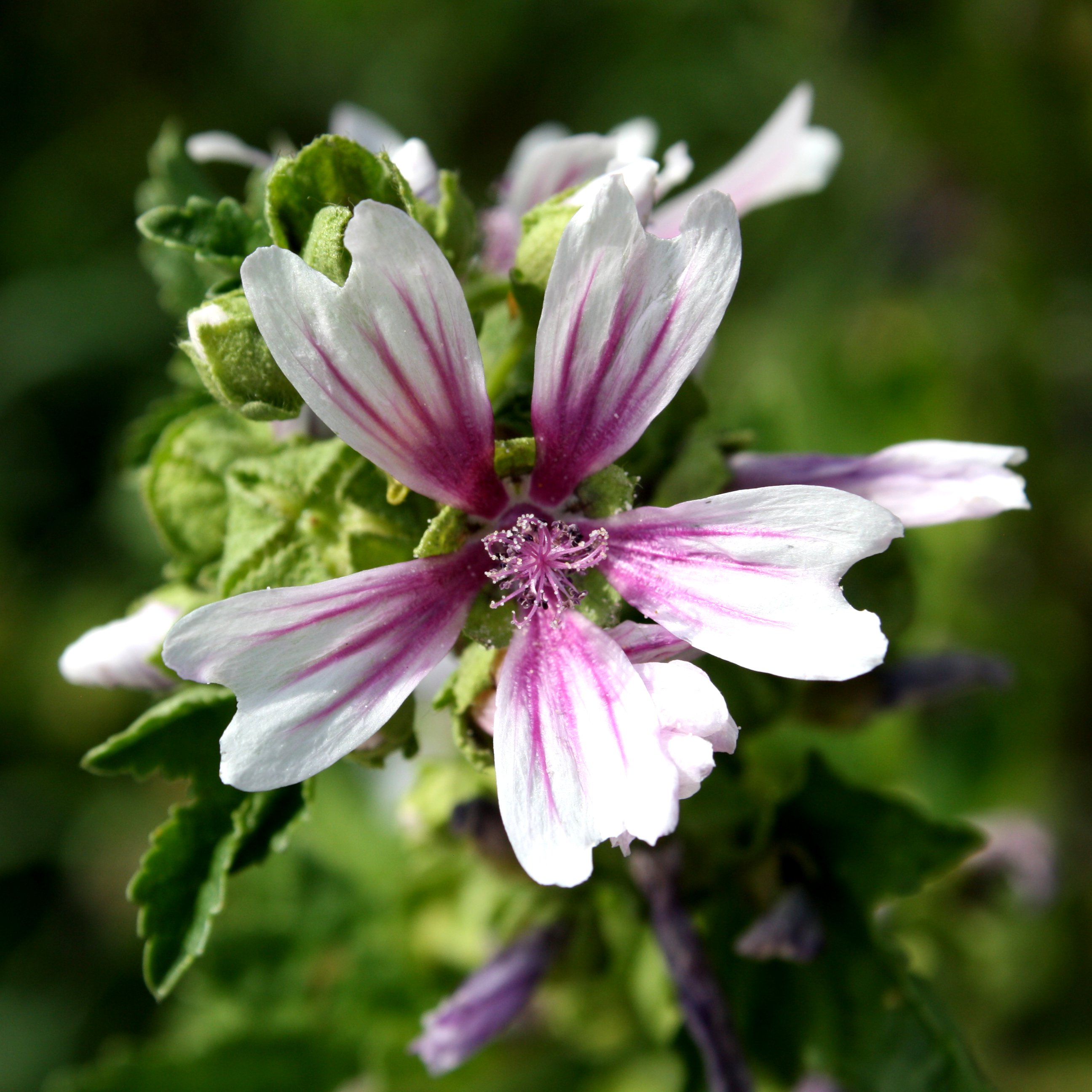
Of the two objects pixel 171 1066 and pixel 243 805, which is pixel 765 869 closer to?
pixel 243 805

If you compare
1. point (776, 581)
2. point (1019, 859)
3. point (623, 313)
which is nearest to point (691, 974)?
point (776, 581)

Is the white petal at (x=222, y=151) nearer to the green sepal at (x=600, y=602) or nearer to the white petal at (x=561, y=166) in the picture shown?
the white petal at (x=561, y=166)

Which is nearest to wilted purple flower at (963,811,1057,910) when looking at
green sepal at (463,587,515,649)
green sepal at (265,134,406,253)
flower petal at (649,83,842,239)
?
flower petal at (649,83,842,239)

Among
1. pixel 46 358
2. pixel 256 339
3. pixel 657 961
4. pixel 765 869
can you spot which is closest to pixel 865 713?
pixel 765 869

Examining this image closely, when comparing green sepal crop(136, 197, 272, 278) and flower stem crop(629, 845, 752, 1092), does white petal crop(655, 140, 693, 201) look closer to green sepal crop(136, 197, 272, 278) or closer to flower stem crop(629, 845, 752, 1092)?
green sepal crop(136, 197, 272, 278)

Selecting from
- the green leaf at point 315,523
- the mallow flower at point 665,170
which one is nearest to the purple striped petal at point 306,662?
the green leaf at point 315,523

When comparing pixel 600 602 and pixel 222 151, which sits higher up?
pixel 222 151

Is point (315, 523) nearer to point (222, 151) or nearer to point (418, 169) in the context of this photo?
point (418, 169)
